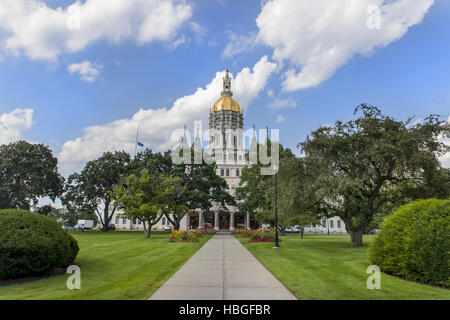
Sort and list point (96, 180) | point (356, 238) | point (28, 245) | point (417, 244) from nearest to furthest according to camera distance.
Answer: point (28, 245)
point (417, 244)
point (356, 238)
point (96, 180)

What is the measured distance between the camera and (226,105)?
3935 inches

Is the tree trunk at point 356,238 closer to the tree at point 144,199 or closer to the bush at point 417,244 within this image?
the bush at point 417,244

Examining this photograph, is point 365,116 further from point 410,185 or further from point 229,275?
point 229,275

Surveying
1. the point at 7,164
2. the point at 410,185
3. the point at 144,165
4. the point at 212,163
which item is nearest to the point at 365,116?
the point at 410,185

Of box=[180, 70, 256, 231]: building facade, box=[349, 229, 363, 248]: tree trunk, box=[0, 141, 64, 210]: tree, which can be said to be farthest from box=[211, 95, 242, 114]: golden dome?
box=[349, 229, 363, 248]: tree trunk

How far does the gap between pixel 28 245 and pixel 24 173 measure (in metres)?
49.4

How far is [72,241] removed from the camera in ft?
40.3

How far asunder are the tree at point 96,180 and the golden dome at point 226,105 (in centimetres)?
4409

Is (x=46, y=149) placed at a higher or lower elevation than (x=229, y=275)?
higher

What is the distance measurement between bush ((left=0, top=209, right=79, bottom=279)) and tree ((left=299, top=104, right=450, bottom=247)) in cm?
1644

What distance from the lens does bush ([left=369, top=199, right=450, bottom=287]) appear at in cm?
932

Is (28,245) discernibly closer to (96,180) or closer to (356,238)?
(356,238)

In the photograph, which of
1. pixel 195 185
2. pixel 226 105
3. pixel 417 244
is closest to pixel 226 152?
pixel 226 105
